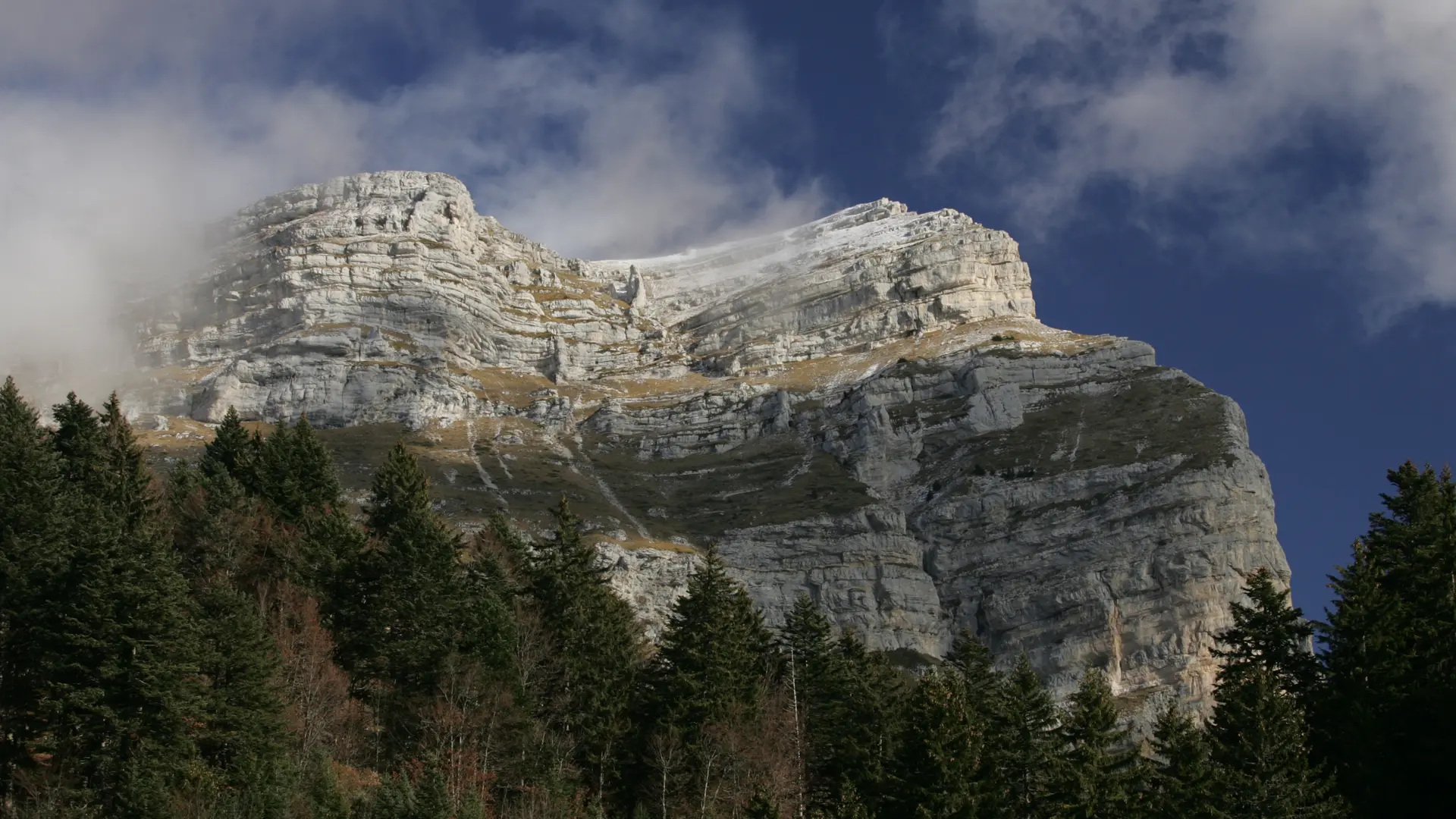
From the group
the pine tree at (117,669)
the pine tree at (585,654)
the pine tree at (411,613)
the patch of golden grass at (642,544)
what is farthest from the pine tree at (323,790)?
the patch of golden grass at (642,544)

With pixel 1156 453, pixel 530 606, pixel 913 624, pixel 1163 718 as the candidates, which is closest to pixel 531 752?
pixel 530 606

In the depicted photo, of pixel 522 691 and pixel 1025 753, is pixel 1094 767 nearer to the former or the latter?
pixel 1025 753

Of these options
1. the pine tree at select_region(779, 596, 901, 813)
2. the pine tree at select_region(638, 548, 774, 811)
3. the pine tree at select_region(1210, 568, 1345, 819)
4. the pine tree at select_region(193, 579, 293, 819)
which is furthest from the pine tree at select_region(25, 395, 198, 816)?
the pine tree at select_region(1210, 568, 1345, 819)

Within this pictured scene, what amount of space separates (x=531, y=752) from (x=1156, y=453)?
481 feet

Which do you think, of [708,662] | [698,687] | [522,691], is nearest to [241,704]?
[522,691]

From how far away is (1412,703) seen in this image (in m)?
53.3

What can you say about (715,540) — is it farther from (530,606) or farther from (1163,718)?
(1163,718)

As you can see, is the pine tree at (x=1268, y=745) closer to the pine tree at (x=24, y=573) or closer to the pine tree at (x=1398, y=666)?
the pine tree at (x=1398, y=666)

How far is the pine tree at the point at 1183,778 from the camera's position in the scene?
48.6 m

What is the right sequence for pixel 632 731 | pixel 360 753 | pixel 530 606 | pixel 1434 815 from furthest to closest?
pixel 530 606
pixel 632 731
pixel 360 753
pixel 1434 815

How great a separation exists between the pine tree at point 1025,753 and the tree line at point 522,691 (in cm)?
16

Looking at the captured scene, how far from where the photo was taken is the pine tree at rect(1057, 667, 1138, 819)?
4953cm

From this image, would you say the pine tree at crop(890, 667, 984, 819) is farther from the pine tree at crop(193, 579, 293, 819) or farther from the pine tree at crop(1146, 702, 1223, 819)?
the pine tree at crop(193, 579, 293, 819)

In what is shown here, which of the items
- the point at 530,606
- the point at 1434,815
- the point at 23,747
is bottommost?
the point at 1434,815
